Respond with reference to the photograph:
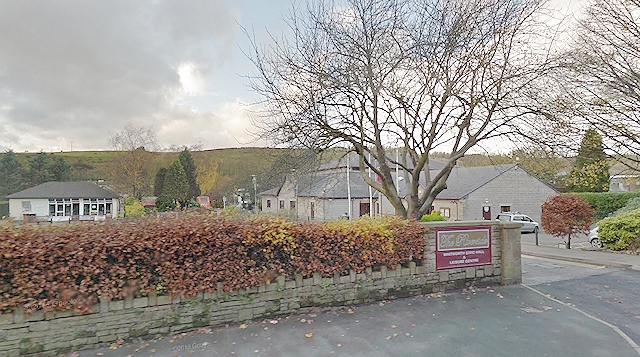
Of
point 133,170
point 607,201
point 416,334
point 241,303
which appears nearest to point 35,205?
point 133,170

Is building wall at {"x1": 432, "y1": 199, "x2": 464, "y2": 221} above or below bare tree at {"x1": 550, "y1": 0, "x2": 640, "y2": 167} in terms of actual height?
below

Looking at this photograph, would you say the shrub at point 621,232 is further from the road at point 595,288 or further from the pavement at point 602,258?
the road at point 595,288

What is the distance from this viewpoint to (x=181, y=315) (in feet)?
17.8

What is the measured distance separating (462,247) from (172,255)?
553 centimetres

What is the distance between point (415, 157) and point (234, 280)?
21.6 ft

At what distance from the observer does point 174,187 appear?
130ft

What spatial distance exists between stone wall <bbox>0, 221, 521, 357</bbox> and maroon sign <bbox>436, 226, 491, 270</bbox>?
118 millimetres

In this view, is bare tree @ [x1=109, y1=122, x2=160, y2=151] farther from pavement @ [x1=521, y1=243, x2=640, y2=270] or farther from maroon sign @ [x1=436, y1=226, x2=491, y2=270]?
maroon sign @ [x1=436, y1=226, x2=491, y2=270]

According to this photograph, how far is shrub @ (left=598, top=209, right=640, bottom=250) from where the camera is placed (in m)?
12.6

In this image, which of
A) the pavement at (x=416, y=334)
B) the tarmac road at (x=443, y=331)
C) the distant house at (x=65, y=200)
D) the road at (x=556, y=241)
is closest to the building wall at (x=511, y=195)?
the road at (x=556, y=241)

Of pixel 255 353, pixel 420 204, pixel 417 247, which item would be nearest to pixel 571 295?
pixel 417 247

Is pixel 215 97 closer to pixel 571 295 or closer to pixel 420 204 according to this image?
pixel 420 204

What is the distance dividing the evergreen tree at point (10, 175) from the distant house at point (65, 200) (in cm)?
614

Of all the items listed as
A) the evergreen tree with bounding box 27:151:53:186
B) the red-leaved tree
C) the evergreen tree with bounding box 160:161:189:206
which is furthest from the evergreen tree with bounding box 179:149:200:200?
the red-leaved tree
